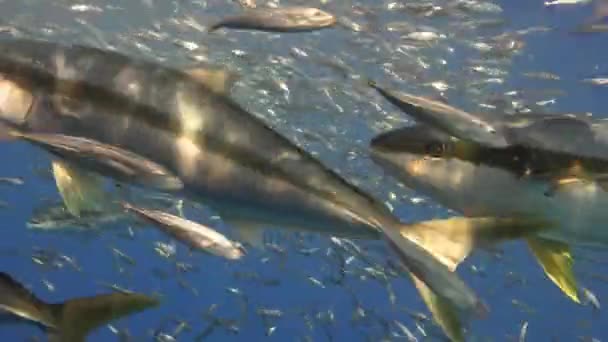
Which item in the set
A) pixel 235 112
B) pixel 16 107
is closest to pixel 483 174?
pixel 235 112

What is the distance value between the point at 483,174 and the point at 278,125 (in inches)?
771

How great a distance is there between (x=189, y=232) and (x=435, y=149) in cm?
162

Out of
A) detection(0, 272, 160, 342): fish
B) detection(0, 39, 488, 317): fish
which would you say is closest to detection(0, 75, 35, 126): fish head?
detection(0, 39, 488, 317): fish

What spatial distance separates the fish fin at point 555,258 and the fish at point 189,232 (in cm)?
177

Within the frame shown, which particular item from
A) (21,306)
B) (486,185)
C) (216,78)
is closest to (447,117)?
(486,185)

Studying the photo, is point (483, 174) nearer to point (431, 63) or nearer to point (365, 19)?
point (365, 19)

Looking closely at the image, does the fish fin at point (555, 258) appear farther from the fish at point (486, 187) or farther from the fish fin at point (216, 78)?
the fish fin at point (216, 78)

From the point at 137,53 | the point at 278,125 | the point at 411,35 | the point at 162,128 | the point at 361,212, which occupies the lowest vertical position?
the point at 278,125

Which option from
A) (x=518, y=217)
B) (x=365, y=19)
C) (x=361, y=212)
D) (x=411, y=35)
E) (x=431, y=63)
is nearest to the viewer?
(x=518, y=217)

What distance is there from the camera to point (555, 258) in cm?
248

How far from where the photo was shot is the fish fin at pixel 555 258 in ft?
8.08

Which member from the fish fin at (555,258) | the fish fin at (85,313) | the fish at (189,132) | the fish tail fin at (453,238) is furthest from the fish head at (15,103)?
the fish fin at (555,258)

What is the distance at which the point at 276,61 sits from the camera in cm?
1783

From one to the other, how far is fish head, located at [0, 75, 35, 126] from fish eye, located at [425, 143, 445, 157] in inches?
60.3
